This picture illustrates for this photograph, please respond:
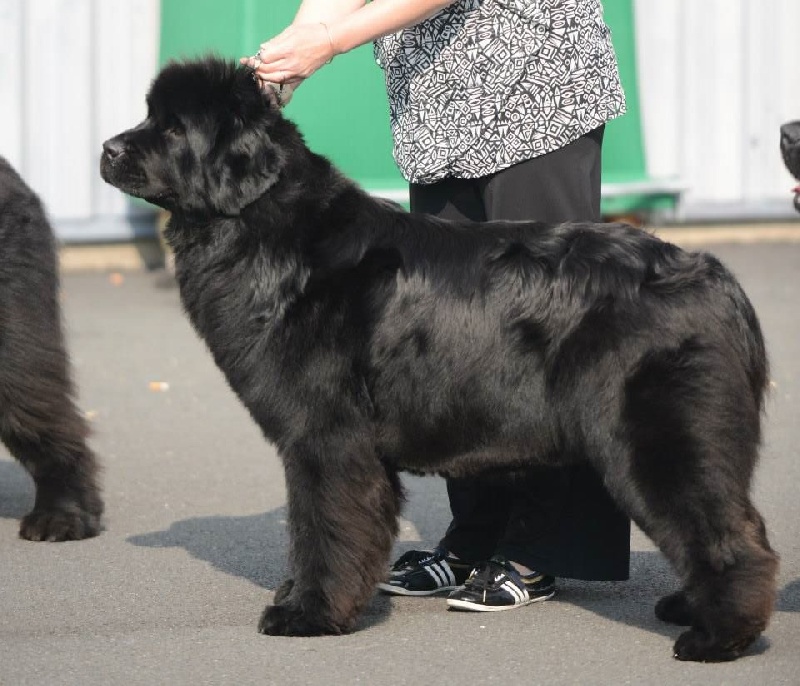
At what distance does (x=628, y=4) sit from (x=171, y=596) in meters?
8.23

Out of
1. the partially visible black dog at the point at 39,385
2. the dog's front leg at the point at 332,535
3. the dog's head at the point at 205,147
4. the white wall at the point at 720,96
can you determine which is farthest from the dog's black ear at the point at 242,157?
the white wall at the point at 720,96

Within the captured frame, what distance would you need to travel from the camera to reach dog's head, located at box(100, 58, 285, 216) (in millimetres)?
3863

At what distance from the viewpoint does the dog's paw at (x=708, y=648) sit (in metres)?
3.61

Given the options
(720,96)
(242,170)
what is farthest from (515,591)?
(720,96)

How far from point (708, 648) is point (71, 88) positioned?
8.81m

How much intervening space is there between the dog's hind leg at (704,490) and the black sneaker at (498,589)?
2.29ft

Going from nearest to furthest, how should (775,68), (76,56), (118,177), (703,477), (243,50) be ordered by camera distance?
(703,477) → (118,177) → (243,50) → (76,56) → (775,68)

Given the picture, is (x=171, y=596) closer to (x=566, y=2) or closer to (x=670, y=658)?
(x=670, y=658)

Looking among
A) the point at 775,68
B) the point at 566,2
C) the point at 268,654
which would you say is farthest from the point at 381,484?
the point at 775,68

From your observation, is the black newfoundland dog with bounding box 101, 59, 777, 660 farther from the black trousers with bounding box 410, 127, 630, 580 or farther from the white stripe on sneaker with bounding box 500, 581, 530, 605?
the white stripe on sneaker with bounding box 500, 581, 530, 605

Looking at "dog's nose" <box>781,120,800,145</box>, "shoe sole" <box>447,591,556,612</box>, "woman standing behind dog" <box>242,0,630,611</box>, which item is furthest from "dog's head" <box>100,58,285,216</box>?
"dog's nose" <box>781,120,800,145</box>

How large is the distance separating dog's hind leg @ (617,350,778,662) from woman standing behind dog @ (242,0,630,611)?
22.1 inches

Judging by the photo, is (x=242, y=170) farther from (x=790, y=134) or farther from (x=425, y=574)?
(x=790, y=134)

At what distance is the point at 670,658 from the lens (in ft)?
12.2
